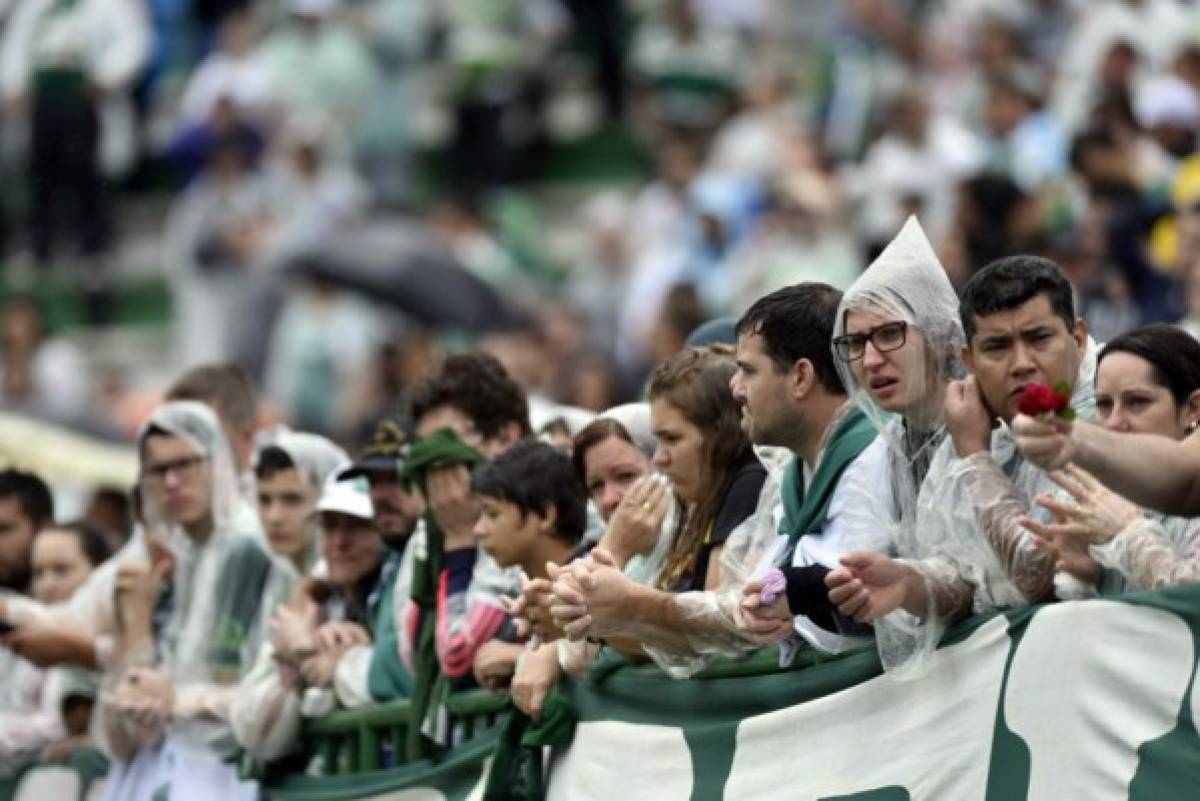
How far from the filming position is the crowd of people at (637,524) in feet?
22.3

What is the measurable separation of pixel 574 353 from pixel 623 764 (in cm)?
835

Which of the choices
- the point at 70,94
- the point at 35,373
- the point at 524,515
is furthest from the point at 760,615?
the point at 70,94

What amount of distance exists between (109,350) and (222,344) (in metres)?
2.51

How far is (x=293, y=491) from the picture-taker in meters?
10.5

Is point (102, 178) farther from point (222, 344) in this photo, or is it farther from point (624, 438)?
point (624, 438)

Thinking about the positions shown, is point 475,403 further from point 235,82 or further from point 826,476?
point 235,82

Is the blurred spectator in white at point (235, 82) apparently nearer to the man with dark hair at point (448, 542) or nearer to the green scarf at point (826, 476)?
the man with dark hair at point (448, 542)

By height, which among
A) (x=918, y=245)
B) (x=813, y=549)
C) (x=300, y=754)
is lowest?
(x=300, y=754)

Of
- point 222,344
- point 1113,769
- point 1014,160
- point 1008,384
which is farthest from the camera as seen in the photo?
point 222,344

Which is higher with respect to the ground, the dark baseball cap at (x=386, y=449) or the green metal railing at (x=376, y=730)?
the dark baseball cap at (x=386, y=449)

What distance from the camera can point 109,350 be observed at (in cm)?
2300

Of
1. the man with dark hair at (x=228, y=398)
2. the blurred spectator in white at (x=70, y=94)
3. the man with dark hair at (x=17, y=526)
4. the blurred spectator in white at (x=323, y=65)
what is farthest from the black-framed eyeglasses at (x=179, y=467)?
the blurred spectator in white at (x=70, y=94)

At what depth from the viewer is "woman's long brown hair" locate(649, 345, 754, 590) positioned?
311 inches

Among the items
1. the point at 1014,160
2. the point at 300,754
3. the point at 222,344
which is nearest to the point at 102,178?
the point at 222,344
